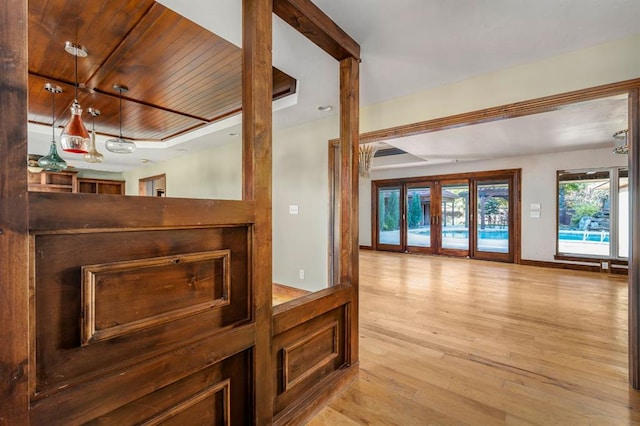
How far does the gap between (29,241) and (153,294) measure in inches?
16.4

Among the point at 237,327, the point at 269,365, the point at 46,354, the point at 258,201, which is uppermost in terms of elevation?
the point at 258,201

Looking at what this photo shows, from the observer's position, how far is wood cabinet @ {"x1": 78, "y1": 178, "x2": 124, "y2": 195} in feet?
26.3

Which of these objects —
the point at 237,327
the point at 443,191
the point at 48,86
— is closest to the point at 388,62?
the point at 237,327

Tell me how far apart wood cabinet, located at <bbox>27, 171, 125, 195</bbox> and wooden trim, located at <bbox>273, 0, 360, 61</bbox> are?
7455mm

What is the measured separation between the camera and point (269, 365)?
59.3 inches

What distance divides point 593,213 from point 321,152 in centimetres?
601

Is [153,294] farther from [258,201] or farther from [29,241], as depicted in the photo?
[258,201]

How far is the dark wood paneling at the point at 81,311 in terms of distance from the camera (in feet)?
2.82

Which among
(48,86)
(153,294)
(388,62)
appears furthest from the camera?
(48,86)

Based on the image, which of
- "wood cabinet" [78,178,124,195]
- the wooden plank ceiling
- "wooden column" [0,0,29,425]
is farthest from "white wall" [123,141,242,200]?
"wooden column" [0,0,29,425]

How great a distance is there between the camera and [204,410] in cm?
127

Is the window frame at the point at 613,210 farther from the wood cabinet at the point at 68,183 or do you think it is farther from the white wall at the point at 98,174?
the white wall at the point at 98,174

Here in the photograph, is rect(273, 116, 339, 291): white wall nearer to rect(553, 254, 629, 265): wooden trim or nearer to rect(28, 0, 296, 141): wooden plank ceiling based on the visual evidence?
rect(28, 0, 296, 141): wooden plank ceiling

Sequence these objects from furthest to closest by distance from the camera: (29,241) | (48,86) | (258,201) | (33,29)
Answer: (48,86), (33,29), (258,201), (29,241)
